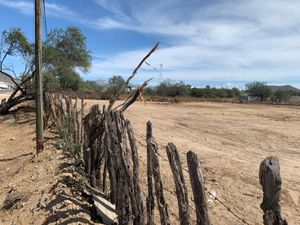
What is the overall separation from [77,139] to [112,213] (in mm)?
3946

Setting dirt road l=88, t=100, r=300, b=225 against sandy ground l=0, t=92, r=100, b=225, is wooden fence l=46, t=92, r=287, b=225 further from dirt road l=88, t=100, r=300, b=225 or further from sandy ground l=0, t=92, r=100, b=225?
dirt road l=88, t=100, r=300, b=225

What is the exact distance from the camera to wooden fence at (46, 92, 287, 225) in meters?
2.74

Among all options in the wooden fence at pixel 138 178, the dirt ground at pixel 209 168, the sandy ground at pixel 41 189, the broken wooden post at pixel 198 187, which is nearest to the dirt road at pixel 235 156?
the dirt ground at pixel 209 168

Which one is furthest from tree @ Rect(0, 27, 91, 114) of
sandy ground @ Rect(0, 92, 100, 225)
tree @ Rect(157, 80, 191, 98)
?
tree @ Rect(157, 80, 191, 98)

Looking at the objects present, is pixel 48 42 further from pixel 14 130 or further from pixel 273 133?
pixel 273 133

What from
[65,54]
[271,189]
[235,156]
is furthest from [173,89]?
[271,189]

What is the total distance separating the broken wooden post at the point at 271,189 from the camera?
2.67 metres

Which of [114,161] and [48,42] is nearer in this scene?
[114,161]

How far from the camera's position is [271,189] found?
271 cm

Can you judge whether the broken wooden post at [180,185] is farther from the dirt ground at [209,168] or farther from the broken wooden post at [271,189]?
the dirt ground at [209,168]

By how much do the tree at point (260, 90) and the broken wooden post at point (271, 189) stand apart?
6208 cm

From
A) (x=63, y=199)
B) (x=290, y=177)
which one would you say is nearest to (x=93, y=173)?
(x=63, y=199)

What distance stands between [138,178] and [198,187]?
1.51 m

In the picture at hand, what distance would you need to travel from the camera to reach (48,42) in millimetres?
22016
